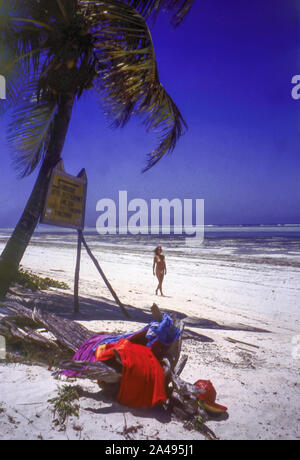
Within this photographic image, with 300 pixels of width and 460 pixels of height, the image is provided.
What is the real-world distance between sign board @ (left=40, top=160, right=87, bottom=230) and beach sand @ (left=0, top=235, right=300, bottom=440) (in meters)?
1.87

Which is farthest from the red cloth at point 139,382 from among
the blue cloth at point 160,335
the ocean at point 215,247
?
the ocean at point 215,247

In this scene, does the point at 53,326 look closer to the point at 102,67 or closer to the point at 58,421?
the point at 58,421

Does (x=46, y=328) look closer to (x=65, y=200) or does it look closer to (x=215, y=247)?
(x=65, y=200)

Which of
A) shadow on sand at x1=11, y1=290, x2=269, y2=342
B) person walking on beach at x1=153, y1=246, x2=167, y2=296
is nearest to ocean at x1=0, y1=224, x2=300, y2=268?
person walking on beach at x1=153, y1=246, x2=167, y2=296

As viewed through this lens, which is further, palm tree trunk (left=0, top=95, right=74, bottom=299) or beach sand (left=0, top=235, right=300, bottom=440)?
palm tree trunk (left=0, top=95, right=74, bottom=299)

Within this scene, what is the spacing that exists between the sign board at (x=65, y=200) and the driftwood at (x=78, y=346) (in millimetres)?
1610

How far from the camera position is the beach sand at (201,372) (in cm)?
214

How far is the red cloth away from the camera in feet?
7.87

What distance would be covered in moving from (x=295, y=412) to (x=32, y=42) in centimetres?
669

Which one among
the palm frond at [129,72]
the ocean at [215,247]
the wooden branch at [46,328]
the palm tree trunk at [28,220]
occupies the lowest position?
the ocean at [215,247]

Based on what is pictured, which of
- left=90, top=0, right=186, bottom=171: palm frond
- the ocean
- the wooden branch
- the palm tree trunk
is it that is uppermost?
left=90, top=0, right=186, bottom=171: palm frond

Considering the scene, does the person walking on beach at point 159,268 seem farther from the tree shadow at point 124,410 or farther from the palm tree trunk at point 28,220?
the tree shadow at point 124,410

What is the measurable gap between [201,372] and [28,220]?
154 inches

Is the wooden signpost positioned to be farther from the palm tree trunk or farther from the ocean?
the ocean
